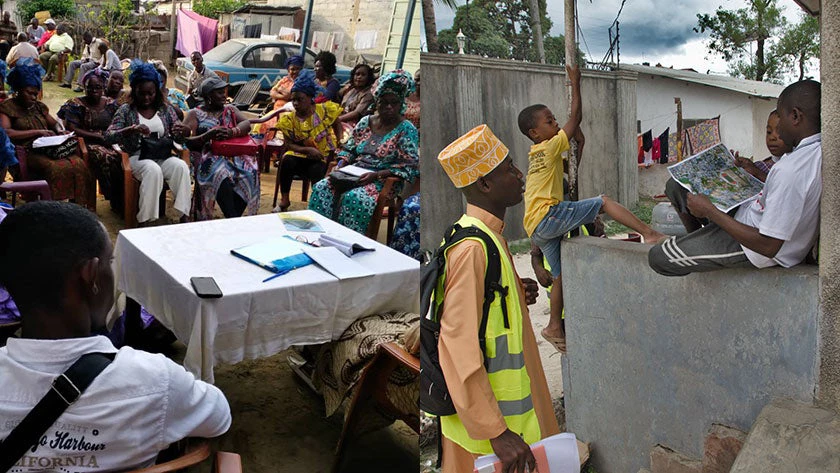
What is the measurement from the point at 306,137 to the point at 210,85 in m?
0.94

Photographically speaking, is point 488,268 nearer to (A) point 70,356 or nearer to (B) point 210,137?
(A) point 70,356

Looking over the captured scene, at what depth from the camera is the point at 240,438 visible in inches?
121

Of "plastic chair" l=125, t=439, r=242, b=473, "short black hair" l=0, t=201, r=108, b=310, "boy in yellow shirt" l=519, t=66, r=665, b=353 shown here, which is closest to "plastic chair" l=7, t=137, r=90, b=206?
"short black hair" l=0, t=201, r=108, b=310

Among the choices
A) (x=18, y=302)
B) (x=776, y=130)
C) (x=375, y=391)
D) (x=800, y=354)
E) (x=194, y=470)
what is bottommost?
(x=194, y=470)

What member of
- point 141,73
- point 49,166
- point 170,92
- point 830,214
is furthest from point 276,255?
point 170,92

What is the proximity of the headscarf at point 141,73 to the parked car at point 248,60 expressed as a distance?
51cm

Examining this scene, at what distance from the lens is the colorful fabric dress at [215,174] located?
4.80 meters

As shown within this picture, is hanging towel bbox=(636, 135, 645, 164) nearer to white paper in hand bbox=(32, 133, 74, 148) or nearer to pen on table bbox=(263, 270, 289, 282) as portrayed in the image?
pen on table bbox=(263, 270, 289, 282)

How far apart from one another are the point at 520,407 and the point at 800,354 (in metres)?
0.78

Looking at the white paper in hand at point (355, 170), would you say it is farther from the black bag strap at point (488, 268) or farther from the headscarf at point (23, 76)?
the black bag strap at point (488, 268)

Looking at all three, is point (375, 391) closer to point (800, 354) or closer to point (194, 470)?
point (194, 470)

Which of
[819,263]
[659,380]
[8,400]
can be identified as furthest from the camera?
[659,380]

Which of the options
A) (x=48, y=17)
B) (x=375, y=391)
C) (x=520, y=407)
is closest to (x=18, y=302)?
(x=520, y=407)

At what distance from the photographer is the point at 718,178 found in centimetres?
194
